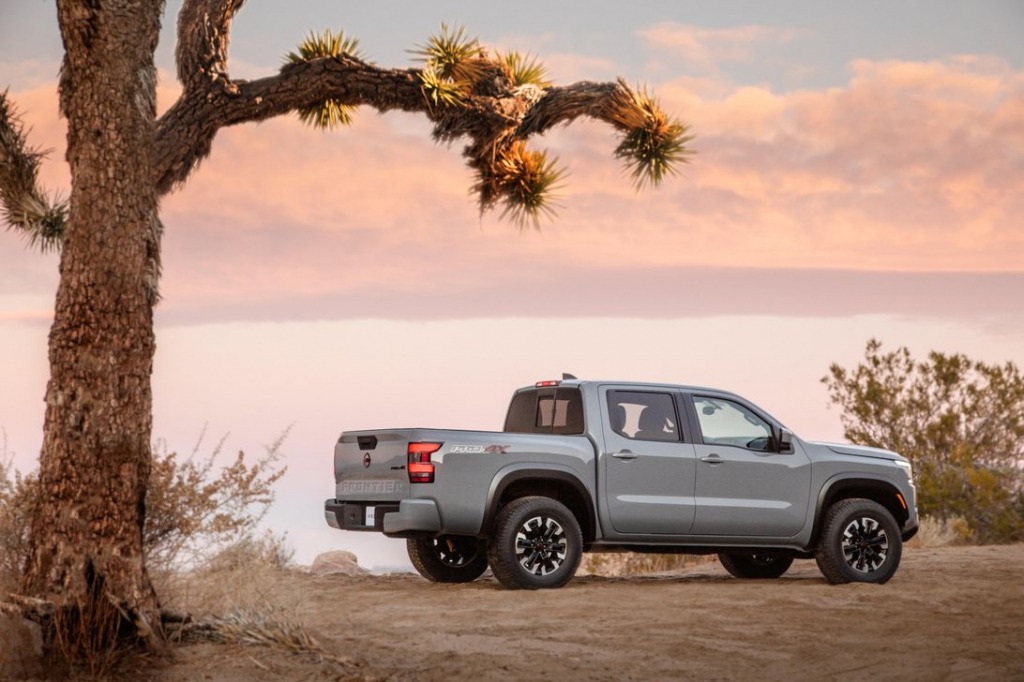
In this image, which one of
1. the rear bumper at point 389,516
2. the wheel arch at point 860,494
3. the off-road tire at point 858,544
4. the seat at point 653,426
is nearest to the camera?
the rear bumper at point 389,516

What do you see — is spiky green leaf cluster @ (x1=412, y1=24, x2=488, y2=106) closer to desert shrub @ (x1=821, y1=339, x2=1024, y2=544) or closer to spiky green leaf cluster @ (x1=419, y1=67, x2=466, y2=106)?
spiky green leaf cluster @ (x1=419, y1=67, x2=466, y2=106)

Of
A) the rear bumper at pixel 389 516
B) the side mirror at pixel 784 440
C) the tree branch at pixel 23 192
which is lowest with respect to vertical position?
the rear bumper at pixel 389 516

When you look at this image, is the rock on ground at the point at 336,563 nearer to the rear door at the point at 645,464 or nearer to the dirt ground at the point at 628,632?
the dirt ground at the point at 628,632

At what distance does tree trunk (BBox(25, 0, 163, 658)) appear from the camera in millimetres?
10367

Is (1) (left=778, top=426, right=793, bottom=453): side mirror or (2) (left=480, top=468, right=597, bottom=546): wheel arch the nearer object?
(2) (left=480, top=468, right=597, bottom=546): wheel arch

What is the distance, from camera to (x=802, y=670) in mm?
9961

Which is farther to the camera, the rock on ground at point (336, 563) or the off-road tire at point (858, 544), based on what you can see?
the rock on ground at point (336, 563)

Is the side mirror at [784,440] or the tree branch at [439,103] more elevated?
the tree branch at [439,103]

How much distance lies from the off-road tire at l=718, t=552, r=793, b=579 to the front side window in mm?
2128

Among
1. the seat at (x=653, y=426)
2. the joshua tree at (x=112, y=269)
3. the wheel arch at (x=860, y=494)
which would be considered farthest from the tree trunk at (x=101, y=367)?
the wheel arch at (x=860, y=494)

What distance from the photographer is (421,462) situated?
40.5 ft

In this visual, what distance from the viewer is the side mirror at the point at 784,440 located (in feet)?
45.8

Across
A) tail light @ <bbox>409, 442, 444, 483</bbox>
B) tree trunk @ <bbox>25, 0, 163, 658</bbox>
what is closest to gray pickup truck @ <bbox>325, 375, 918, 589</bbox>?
tail light @ <bbox>409, 442, 444, 483</bbox>

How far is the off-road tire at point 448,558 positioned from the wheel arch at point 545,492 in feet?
4.41
